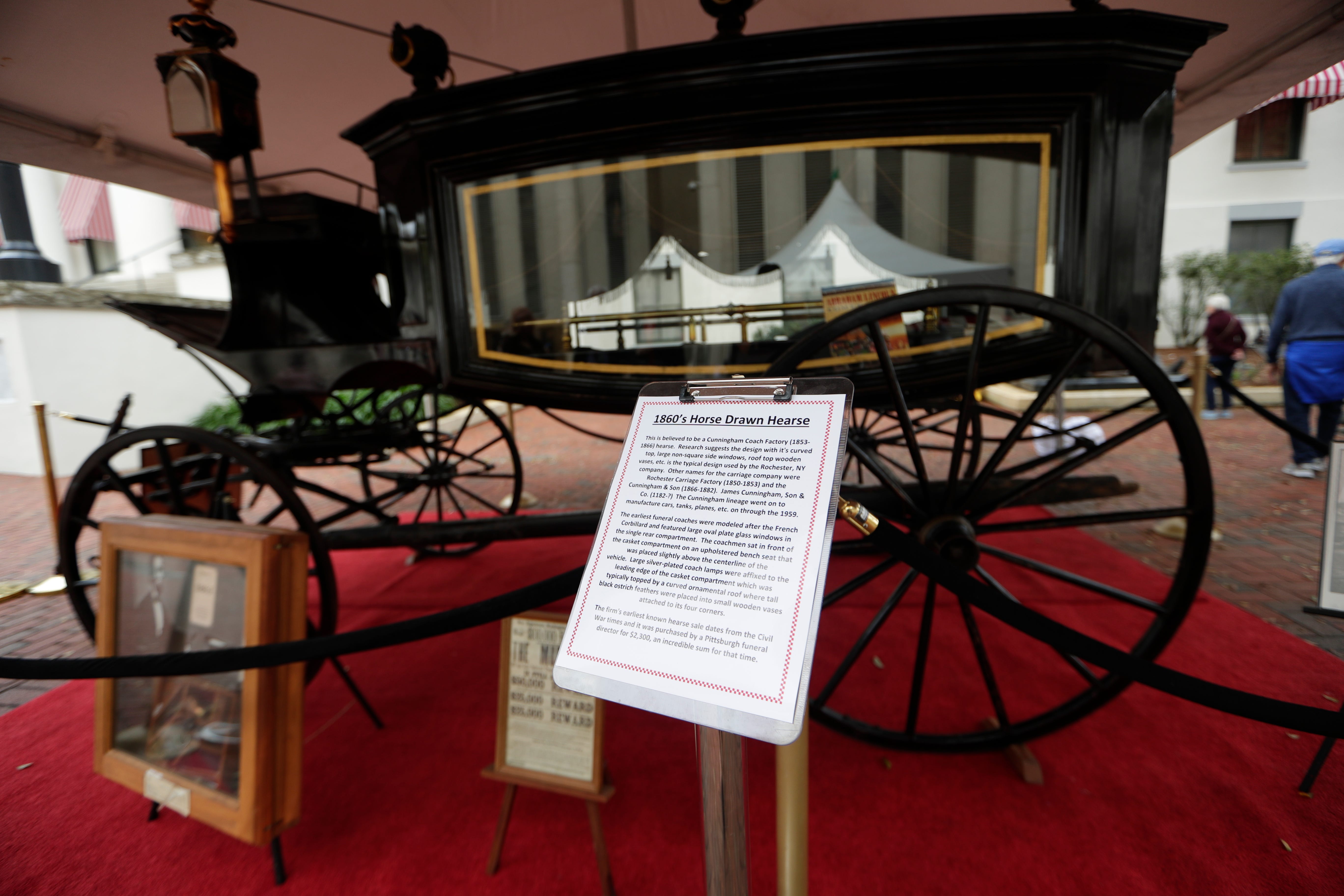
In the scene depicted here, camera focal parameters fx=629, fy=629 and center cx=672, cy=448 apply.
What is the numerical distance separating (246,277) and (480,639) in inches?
60.6

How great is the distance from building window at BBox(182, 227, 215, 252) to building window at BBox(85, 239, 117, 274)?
36.8 inches

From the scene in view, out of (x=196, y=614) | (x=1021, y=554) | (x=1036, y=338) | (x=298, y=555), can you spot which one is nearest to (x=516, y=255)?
(x=298, y=555)

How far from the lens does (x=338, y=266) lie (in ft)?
7.36

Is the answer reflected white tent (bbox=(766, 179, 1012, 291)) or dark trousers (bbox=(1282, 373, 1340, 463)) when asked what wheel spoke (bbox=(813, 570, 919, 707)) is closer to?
reflected white tent (bbox=(766, 179, 1012, 291))

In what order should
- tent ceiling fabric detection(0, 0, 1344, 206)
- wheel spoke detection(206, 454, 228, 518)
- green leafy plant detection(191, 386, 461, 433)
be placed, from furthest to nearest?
tent ceiling fabric detection(0, 0, 1344, 206) < green leafy plant detection(191, 386, 461, 433) < wheel spoke detection(206, 454, 228, 518)

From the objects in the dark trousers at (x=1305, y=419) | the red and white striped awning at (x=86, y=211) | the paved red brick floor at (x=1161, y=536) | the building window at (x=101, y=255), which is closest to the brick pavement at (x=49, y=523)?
the paved red brick floor at (x=1161, y=536)

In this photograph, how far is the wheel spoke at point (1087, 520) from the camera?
1.49 m

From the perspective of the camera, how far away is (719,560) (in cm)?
84

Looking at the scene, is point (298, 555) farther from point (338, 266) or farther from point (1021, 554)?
point (1021, 554)

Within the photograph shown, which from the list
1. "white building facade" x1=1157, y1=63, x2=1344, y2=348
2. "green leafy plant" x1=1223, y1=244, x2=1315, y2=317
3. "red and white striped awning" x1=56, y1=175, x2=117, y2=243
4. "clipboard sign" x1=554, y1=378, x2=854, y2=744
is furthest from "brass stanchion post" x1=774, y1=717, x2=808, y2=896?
"red and white striped awning" x1=56, y1=175, x2=117, y2=243

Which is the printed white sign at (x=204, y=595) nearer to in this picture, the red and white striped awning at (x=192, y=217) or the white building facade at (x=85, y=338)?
the white building facade at (x=85, y=338)

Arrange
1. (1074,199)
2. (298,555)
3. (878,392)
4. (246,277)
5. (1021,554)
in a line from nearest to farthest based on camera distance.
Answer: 1. (298,555)
2. (1074,199)
3. (878,392)
4. (246,277)
5. (1021,554)

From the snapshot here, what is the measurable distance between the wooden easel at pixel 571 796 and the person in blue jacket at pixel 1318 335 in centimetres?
391

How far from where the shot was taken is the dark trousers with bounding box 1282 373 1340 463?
3457 mm
